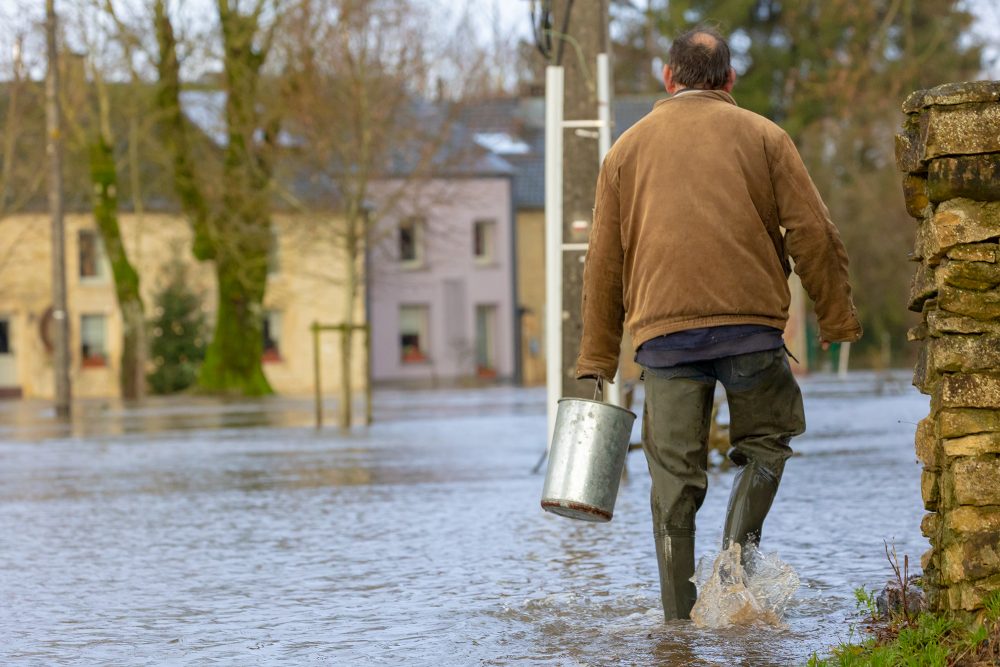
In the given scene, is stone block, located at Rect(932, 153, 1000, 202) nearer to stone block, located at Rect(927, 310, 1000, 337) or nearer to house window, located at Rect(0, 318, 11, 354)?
stone block, located at Rect(927, 310, 1000, 337)

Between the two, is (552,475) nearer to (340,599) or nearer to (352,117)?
(340,599)

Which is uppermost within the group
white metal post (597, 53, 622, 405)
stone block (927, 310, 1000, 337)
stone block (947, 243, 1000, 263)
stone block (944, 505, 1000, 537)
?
white metal post (597, 53, 622, 405)

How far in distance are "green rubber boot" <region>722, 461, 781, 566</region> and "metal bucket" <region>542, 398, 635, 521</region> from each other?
0.38m

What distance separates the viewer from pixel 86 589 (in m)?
7.54

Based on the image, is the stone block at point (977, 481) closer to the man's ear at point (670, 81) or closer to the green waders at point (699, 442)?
the green waders at point (699, 442)

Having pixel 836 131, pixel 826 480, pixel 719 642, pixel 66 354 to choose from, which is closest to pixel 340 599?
pixel 719 642

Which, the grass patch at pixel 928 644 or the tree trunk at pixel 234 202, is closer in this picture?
the grass patch at pixel 928 644

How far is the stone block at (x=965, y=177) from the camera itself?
5000 millimetres

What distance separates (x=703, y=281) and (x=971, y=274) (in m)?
0.92

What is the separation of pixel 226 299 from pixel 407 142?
18.2 feet

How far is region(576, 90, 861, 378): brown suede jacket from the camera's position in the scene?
5664 millimetres

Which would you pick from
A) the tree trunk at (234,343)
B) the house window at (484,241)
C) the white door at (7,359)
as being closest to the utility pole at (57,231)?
the tree trunk at (234,343)

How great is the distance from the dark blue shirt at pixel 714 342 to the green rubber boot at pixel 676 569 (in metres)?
0.54

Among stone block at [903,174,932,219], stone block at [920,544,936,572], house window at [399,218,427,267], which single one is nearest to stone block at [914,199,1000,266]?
stone block at [903,174,932,219]
